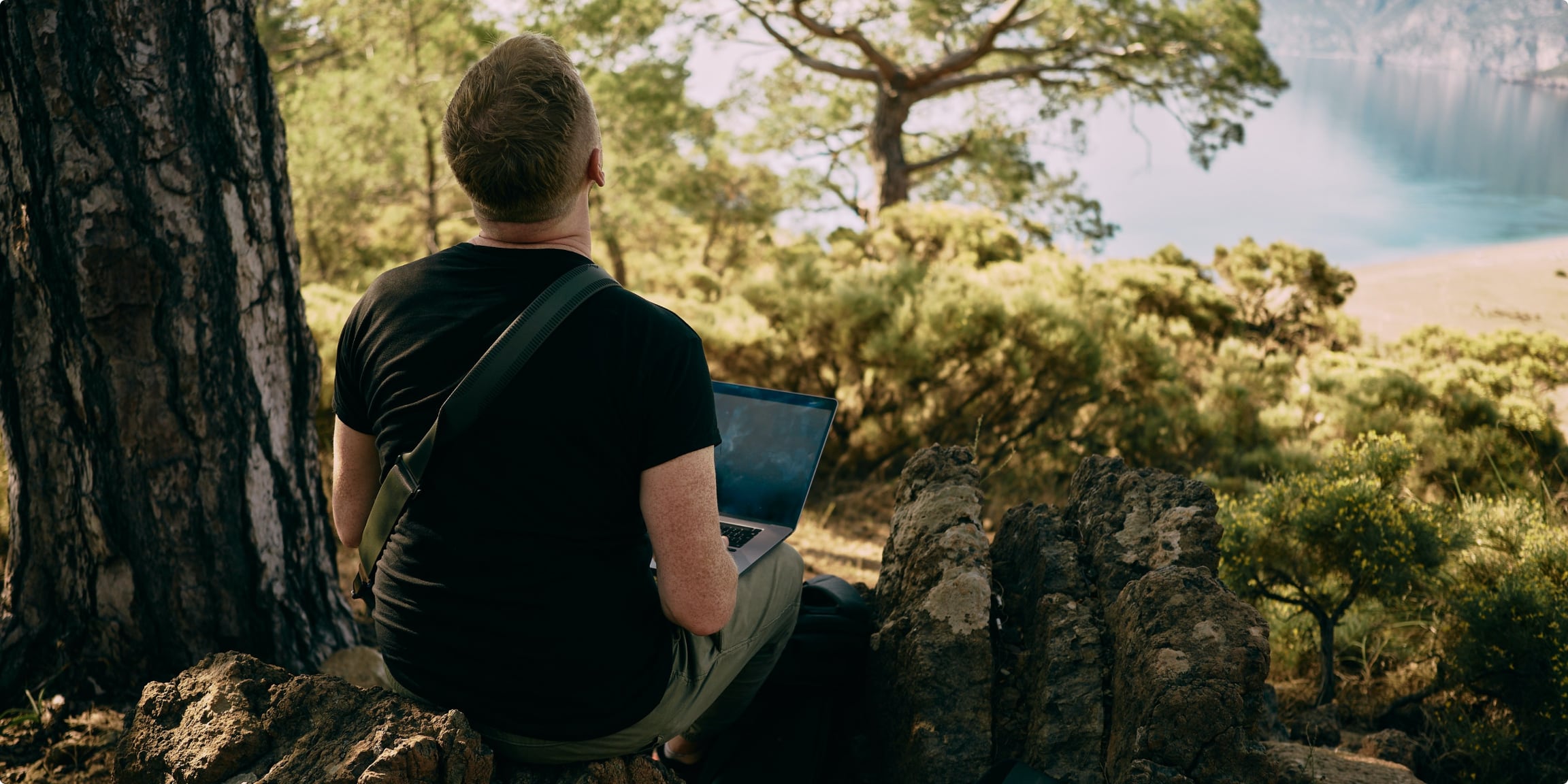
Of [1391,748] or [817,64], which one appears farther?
[817,64]

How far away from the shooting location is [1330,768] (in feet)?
7.27

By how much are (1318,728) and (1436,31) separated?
160 feet

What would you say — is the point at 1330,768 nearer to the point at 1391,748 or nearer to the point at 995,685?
the point at 1391,748

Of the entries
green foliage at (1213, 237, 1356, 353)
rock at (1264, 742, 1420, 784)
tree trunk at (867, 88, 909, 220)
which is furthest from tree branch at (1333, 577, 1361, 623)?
tree trunk at (867, 88, 909, 220)

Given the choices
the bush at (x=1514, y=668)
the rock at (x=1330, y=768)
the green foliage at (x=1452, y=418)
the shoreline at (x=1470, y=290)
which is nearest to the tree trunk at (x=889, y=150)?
the shoreline at (x=1470, y=290)

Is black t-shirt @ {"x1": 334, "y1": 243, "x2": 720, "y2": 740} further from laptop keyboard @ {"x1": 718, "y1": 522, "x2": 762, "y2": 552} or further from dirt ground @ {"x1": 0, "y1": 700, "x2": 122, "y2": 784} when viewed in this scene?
dirt ground @ {"x1": 0, "y1": 700, "x2": 122, "y2": 784}

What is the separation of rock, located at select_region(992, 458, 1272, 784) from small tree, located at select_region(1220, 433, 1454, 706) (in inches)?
25.9

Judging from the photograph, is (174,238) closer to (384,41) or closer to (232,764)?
(232,764)

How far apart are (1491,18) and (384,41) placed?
35.4 feet

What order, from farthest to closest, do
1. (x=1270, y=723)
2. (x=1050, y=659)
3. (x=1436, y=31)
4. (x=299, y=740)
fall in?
(x=1436, y=31) < (x=1270, y=723) < (x=1050, y=659) < (x=299, y=740)

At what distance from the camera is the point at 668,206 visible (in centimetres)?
1362

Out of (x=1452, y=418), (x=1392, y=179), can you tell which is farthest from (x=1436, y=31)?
(x=1452, y=418)

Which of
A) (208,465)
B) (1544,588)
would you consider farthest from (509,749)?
(1544,588)

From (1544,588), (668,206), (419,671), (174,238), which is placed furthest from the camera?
(668,206)
